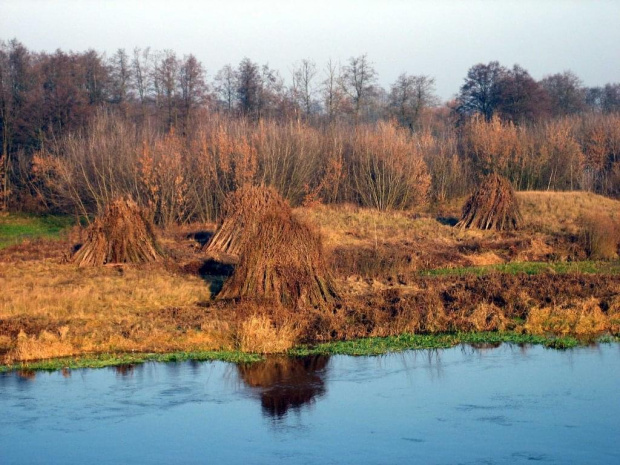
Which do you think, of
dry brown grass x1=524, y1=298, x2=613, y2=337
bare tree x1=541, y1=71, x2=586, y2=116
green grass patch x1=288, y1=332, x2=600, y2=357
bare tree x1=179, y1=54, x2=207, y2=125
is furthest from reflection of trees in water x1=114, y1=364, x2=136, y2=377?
bare tree x1=541, y1=71, x2=586, y2=116

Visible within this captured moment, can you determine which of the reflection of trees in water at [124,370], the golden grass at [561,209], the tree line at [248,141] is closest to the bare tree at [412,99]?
the tree line at [248,141]

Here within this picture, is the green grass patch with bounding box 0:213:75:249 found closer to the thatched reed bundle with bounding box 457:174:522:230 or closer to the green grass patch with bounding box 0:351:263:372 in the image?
the thatched reed bundle with bounding box 457:174:522:230

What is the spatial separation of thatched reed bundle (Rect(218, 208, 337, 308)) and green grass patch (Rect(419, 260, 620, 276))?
24.0 feet

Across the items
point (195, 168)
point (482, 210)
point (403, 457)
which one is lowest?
point (403, 457)

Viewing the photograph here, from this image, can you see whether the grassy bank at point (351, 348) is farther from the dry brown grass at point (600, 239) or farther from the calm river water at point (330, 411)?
the dry brown grass at point (600, 239)

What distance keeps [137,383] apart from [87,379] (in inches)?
38.6

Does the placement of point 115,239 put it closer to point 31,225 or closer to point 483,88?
point 31,225

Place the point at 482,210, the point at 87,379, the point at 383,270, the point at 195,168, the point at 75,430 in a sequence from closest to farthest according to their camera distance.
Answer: the point at 75,430, the point at 87,379, the point at 383,270, the point at 482,210, the point at 195,168

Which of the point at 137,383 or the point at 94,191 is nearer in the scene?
the point at 137,383

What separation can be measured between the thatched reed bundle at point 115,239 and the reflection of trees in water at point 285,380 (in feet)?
31.1

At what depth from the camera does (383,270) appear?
24.5 metres

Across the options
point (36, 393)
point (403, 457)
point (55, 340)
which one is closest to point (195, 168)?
point (55, 340)

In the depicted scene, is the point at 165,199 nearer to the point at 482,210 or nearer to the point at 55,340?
the point at 482,210

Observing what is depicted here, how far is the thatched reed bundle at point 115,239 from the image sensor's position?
→ 23.4 metres
